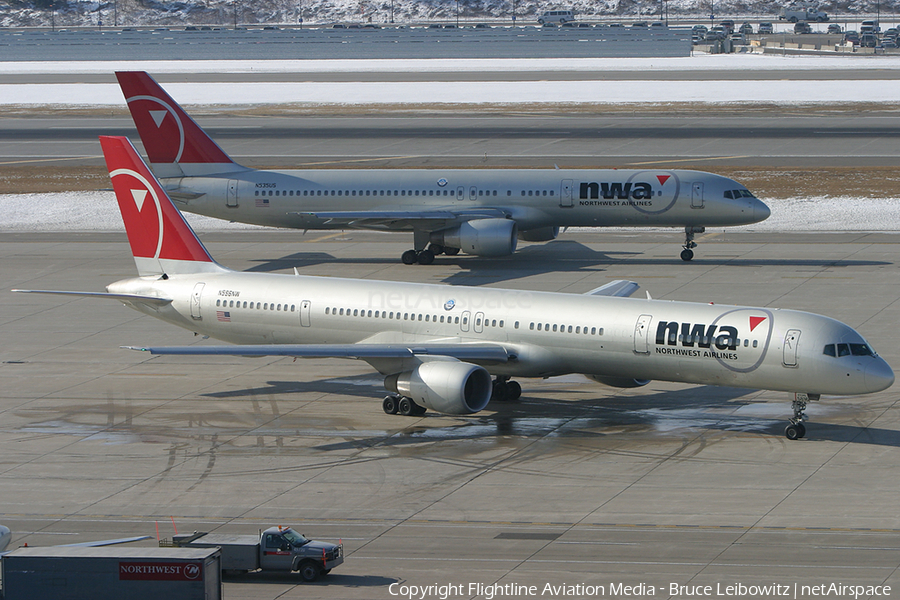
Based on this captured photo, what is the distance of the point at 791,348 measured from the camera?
3409cm

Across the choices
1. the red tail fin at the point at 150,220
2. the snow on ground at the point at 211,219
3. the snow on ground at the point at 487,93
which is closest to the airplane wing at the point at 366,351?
the red tail fin at the point at 150,220

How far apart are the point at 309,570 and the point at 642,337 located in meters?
14.7

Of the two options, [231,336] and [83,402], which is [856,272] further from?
[83,402]

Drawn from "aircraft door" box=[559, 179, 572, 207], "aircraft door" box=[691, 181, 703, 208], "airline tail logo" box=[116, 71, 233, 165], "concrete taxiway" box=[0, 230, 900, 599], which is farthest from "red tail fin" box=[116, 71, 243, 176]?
"aircraft door" box=[691, 181, 703, 208]

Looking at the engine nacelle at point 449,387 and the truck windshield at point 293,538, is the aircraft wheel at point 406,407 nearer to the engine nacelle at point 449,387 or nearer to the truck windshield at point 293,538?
the engine nacelle at point 449,387

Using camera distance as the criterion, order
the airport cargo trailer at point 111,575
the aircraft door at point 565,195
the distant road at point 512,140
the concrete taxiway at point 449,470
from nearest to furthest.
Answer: the airport cargo trailer at point 111,575 < the concrete taxiway at point 449,470 < the aircraft door at point 565,195 < the distant road at point 512,140

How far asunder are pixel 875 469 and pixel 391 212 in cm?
3576

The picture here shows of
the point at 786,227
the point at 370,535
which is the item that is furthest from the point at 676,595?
the point at 786,227

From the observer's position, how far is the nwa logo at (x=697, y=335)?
35031 millimetres

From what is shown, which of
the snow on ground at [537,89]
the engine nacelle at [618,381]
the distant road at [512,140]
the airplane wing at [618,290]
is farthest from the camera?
the snow on ground at [537,89]

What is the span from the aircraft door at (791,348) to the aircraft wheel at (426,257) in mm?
31744

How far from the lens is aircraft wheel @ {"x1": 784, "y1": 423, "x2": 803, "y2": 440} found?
34562 millimetres

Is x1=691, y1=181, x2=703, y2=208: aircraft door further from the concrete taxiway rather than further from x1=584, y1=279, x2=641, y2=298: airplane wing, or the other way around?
x1=584, y1=279, x2=641, y2=298: airplane wing

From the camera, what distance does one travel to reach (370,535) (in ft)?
91.6
